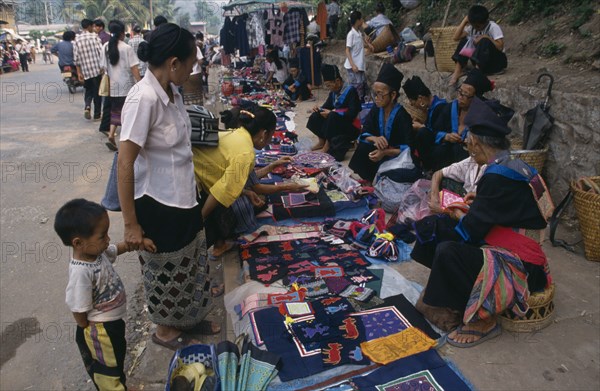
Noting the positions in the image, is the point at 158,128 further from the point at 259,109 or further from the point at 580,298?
the point at 580,298

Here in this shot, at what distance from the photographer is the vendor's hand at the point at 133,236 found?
2.17 m

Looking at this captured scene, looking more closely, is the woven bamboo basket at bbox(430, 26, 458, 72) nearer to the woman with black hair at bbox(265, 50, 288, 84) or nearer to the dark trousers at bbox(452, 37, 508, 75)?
the dark trousers at bbox(452, 37, 508, 75)

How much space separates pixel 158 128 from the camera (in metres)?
2.13

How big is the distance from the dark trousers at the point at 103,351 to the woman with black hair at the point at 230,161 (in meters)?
1.01

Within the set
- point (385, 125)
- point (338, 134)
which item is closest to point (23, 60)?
point (338, 134)

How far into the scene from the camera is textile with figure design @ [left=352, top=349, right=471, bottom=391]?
224 centimetres

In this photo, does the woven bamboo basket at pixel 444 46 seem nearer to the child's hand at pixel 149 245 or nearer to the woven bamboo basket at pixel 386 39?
the woven bamboo basket at pixel 386 39

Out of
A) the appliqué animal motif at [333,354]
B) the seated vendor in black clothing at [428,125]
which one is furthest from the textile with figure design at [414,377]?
the seated vendor in black clothing at [428,125]

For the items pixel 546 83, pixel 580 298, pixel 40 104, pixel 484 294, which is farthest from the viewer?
pixel 40 104

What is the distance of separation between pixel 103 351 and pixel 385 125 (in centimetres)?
353

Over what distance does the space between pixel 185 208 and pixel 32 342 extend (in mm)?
1674

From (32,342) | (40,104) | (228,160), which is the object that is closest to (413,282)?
(228,160)

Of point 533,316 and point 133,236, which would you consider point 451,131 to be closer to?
point 533,316

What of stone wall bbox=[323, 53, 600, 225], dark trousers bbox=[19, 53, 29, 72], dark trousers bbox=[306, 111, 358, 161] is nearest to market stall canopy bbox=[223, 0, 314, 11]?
dark trousers bbox=[306, 111, 358, 161]
